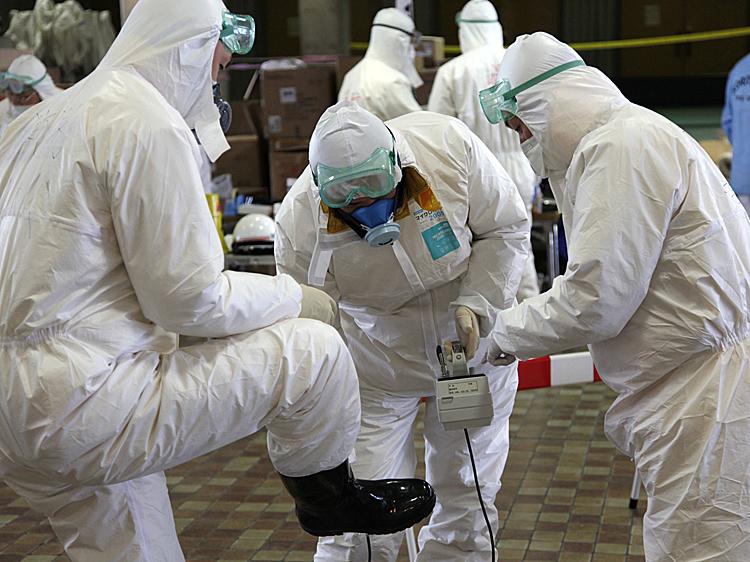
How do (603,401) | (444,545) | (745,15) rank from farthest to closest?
(745,15) → (603,401) → (444,545)

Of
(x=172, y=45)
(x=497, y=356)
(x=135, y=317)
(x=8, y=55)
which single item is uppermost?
(x=172, y=45)

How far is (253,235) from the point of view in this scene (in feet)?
16.8

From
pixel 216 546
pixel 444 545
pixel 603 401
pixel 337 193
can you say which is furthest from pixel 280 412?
pixel 603 401

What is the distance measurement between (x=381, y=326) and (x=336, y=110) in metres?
0.61

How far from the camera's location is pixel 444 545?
3031 mm

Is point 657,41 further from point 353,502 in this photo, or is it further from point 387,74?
point 353,502

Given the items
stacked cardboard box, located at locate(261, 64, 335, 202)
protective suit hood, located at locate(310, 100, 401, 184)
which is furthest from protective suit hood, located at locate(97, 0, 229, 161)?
stacked cardboard box, located at locate(261, 64, 335, 202)

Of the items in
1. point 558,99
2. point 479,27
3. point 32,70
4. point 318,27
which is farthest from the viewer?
point 318,27

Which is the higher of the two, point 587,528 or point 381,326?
point 381,326

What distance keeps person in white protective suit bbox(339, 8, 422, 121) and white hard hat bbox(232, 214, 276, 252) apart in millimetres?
1801

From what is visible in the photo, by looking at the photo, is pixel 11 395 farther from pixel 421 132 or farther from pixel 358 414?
pixel 421 132

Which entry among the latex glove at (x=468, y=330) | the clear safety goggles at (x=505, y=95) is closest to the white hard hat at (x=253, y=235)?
the latex glove at (x=468, y=330)

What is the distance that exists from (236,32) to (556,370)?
1.92 m

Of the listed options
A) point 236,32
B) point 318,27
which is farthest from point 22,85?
point 318,27
